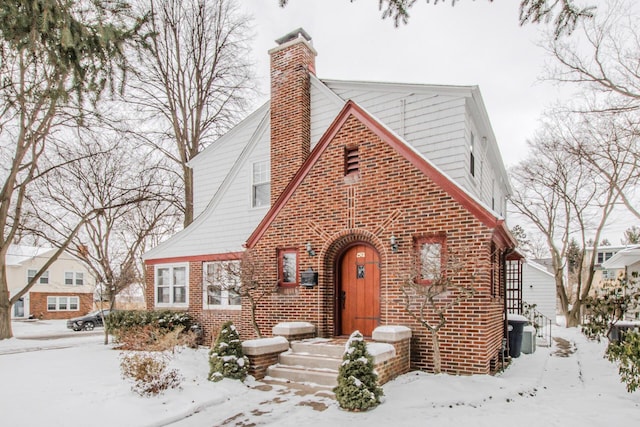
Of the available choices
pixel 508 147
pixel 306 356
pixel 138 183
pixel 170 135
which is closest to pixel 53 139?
pixel 170 135

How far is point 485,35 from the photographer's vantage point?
6.81 meters

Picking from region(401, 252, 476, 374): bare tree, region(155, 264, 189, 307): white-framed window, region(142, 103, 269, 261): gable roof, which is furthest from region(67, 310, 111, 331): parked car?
region(401, 252, 476, 374): bare tree

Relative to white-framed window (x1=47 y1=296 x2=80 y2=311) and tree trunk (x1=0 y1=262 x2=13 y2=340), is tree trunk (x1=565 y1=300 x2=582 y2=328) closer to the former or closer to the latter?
tree trunk (x1=0 y1=262 x2=13 y2=340)

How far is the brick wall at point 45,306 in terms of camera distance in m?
36.1

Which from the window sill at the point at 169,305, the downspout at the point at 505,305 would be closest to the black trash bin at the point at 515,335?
the downspout at the point at 505,305

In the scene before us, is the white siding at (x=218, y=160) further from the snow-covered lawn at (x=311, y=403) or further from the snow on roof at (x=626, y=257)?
the snow on roof at (x=626, y=257)

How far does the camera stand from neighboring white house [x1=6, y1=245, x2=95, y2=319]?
118 feet

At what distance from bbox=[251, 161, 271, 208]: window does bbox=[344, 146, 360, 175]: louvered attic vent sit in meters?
4.04

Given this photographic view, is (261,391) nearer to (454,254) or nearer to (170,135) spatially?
(454,254)

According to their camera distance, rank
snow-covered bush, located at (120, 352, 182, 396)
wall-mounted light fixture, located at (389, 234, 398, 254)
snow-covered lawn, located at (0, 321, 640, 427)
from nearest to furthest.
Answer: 1. snow-covered lawn, located at (0, 321, 640, 427)
2. snow-covered bush, located at (120, 352, 182, 396)
3. wall-mounted light fixture, located at (389, 234, 398, 254)

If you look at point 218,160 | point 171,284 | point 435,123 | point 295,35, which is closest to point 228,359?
point 435,123

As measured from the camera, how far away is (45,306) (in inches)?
1447

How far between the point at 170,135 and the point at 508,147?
40827 mm

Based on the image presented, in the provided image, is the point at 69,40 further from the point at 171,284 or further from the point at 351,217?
the point at 171,284
